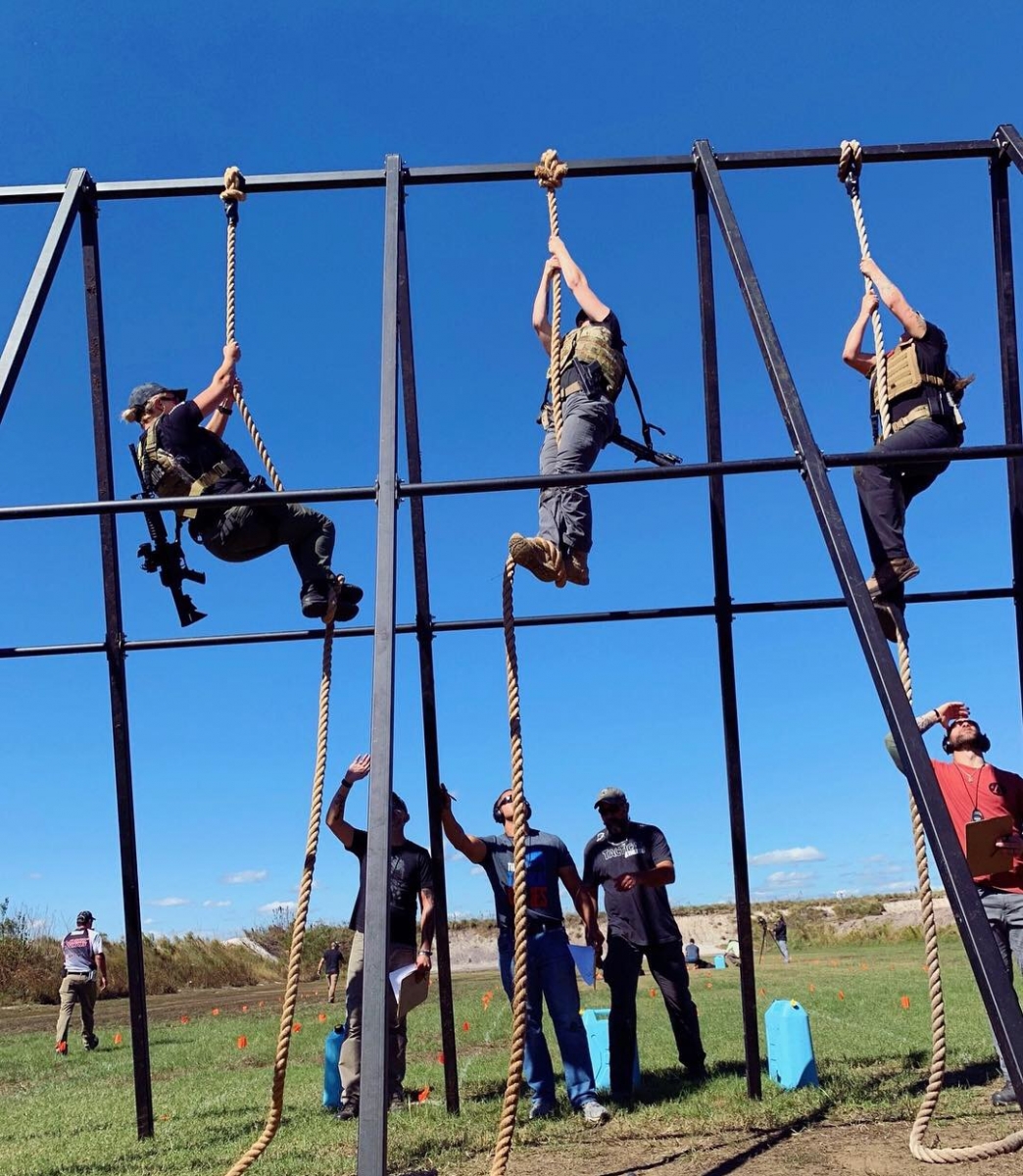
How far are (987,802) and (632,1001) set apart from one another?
234 centimetres

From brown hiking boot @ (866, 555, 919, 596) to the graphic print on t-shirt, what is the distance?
2.41 m

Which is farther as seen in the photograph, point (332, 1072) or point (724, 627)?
point (332, 1072)

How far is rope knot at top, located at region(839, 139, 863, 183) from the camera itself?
5.45 m

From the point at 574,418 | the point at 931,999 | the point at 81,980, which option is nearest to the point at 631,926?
the point at 931,999

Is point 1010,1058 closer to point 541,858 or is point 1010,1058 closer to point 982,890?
point 982,890

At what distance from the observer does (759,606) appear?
5.90 meters

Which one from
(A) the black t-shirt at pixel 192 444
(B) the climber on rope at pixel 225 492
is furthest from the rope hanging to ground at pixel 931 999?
(A) the black t-shirt at pixel 192 444

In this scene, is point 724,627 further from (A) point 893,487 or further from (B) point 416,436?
(B) point 416,436

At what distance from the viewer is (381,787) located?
3.35m

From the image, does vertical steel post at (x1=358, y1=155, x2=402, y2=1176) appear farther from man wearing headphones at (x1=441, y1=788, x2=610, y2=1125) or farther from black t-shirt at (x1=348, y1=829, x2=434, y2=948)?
black t-shirt at (x1=348, y1=829, x2=434, y2=948)

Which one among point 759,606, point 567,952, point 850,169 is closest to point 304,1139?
point 567,952

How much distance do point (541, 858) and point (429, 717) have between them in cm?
118

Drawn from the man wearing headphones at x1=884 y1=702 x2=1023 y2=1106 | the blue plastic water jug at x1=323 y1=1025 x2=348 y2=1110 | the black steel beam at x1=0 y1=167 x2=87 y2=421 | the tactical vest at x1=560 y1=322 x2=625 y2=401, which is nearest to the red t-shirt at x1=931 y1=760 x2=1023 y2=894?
the man wearing headphones at x1=884 y1=702 x2=1023 y2=1106

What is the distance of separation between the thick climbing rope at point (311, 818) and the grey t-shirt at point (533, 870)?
5.51 ft
